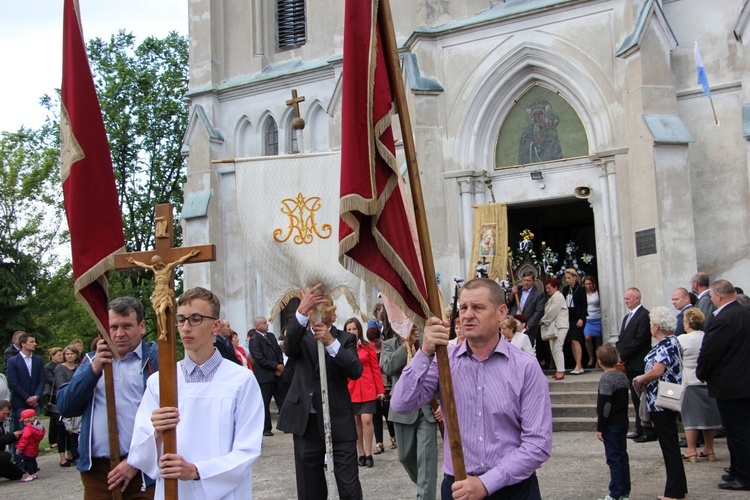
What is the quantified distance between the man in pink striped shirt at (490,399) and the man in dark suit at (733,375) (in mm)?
4919

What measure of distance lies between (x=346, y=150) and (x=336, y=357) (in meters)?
2.98

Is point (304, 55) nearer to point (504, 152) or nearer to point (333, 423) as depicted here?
point (504, 152)

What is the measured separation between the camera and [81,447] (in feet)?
17.2

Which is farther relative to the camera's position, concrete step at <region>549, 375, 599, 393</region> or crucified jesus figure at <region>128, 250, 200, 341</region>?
concrete step at <region>549, 375, 599, 393</region>

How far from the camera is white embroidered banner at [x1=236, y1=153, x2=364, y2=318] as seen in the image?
6.81 metres

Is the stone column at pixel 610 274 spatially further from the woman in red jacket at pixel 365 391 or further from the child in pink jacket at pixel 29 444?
the child in pink jacket at pixel 29 444

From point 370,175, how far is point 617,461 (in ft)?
15.2

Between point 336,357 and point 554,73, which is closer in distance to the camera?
point 336,357

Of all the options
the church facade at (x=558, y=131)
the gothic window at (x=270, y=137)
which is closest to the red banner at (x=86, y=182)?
the church facade at (x=558, y=131)

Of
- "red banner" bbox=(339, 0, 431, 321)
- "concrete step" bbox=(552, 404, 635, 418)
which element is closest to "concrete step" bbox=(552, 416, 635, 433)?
"concrete step" bbox=(552, 404, 635, 418)

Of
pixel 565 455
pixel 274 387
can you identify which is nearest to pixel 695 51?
pixel 565 455

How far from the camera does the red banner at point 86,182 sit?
5.53m

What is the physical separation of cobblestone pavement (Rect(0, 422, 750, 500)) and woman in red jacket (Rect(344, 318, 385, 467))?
0.30 meters

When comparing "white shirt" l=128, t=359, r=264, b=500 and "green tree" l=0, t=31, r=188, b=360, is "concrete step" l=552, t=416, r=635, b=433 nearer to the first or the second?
"white shirt" l=128, t=359, r=264, b=500
